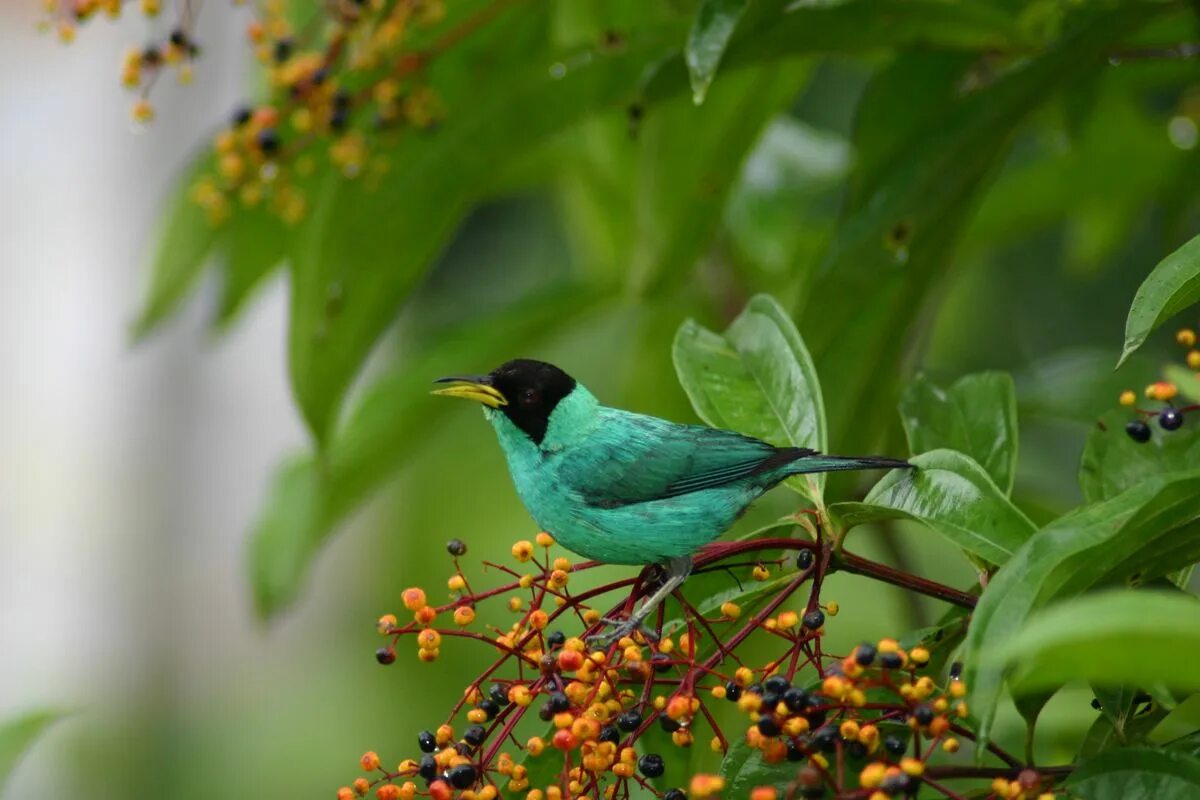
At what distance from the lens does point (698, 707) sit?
1.48 meters

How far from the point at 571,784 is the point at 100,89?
7.78 metres

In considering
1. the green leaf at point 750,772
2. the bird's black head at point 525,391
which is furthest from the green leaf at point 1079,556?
the bird's black head at point 525,391

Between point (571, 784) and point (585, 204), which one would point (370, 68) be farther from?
point (571, 784)

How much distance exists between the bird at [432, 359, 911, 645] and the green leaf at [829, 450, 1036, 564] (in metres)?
0.11

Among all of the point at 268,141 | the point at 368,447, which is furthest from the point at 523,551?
the point at 368,447

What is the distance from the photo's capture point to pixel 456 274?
660 cm

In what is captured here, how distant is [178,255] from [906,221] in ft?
4.31

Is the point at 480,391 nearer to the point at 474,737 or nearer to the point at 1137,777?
the point at 474,737

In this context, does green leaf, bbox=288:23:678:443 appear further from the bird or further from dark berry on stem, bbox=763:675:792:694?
dark berry on stem, bbox=763:675:792:694

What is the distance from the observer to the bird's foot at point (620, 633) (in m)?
1.50

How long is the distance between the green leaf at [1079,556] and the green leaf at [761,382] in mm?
440

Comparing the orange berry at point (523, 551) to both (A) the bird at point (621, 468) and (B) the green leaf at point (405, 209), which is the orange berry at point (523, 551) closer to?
(A) the bird at point (621, 468)

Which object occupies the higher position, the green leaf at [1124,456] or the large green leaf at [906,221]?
the large green leaf at [906,221]

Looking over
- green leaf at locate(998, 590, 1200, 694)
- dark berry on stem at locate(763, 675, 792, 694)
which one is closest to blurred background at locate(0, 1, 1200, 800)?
dark berry on stem at locate(763, 675, 792, 694)
